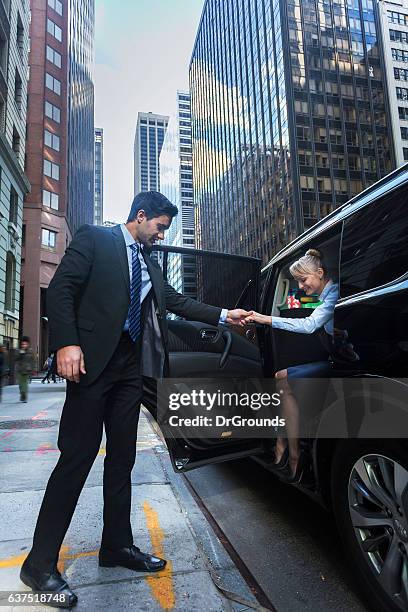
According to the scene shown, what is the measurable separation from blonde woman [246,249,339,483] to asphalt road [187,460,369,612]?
0.52 metres

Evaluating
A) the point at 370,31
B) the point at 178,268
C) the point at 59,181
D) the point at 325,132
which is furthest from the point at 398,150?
the point at 178,268

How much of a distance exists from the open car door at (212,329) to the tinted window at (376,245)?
0.94 m

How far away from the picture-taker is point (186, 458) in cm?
275

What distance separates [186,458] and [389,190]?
1.93 m

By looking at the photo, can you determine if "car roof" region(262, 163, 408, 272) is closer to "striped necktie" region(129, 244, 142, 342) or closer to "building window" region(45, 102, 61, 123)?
"striped necktie" region(129, 244, 142, 342)

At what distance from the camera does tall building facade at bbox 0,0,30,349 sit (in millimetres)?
20375

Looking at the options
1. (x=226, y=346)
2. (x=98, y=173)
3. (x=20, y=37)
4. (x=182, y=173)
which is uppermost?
(x=98, y=173)

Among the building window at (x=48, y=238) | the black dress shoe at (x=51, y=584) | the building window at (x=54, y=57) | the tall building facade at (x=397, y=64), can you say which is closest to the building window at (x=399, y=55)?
the tall building facade at (x=397, y=64)

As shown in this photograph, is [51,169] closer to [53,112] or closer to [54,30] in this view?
[53,112]

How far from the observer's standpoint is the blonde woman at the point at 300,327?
2.66 metres

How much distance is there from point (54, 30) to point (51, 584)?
2144 inches

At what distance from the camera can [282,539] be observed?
307cm

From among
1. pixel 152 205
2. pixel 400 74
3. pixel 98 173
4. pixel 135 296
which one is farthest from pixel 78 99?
pixel 98 173

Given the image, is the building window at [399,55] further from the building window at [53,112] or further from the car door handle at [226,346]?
the car door handle at [226,346]
